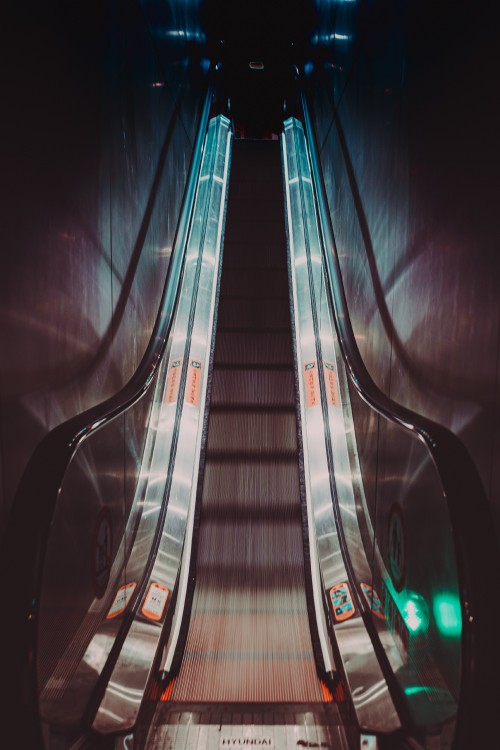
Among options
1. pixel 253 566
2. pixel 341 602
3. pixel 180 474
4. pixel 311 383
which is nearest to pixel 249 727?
pixel 341 602

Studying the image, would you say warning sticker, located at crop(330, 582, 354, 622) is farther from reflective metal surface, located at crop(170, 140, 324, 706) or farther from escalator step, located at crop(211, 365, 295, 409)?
escalator step, located at crop(211, 365, 295, 409)

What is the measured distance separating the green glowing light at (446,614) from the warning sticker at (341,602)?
2.80 feet

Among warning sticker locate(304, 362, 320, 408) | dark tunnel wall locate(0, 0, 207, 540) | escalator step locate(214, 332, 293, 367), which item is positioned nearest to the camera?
dark tunnel wall locate(0, 0, 207, 540)

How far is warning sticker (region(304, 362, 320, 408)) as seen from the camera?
4590mm

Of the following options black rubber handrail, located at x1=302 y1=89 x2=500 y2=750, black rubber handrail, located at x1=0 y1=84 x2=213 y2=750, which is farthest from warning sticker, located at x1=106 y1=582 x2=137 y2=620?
black rubber handrail, located at x1=302 y1=89 x2=500 y2=750

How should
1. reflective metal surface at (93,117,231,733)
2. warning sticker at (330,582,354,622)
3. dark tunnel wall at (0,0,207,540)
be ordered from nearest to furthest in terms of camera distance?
dark tunnel wall at (0,0,207,540), reflective metal surface at (93,117,231,733), warning sticker at (330,582,354,622)

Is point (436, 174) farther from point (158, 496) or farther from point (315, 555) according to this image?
point (158, 496)

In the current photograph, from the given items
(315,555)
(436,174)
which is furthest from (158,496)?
(436,174)

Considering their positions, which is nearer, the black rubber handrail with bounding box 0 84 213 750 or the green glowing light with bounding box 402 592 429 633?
the black rubber handrail with bounding box 0 84 213 750

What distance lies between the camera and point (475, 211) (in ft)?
7.22

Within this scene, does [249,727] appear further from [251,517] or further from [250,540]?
[251,517]

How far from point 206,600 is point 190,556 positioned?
291mm

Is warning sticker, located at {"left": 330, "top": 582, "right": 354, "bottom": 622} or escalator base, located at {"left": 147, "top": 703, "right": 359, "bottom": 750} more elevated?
warning sticker, located at {"left": 330, "top": 582, "right": 354, "bottom": 622}

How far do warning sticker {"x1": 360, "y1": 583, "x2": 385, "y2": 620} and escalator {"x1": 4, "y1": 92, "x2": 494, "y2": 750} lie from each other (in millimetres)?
13
